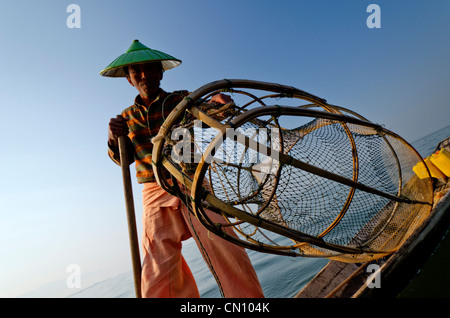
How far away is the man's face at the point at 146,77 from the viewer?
2256 mm

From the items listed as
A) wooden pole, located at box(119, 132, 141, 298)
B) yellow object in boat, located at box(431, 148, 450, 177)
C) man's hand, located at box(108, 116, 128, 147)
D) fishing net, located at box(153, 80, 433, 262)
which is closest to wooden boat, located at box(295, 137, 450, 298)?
fishing net, located at box(153, 80, 433, 262)

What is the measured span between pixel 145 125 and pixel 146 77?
1.33 ft

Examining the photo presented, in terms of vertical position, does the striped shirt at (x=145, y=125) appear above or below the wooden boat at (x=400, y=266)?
above

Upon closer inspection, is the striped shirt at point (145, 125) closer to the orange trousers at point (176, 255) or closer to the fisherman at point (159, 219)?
the fisherman at point (159, 219)

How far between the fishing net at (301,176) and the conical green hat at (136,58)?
512 millimetres

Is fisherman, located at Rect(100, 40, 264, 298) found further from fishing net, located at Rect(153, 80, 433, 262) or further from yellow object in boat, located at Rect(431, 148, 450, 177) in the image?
yellow object in boat, located at Rect(431, 148, 450, 177)

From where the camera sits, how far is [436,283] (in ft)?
8.00

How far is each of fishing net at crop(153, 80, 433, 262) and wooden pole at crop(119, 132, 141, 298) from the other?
0.58 metres

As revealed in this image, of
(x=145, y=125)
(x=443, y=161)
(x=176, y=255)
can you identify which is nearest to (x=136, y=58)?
(x=145, y=125)

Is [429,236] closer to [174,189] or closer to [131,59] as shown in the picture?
[174,189]

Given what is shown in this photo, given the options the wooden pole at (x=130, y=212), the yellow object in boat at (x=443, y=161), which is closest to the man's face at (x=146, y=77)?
the wooden pole at (x=130, y=212)

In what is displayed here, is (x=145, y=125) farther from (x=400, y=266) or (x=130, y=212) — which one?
(x=400, y=266)

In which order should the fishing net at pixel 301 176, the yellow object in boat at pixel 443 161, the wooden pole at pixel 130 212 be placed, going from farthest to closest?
1. the yellow object in boat at pixel 443 161
2. the wooden pole at pixel 130 212
3. the fishing net at pixel 301 176

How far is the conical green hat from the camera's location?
208 centimetres
